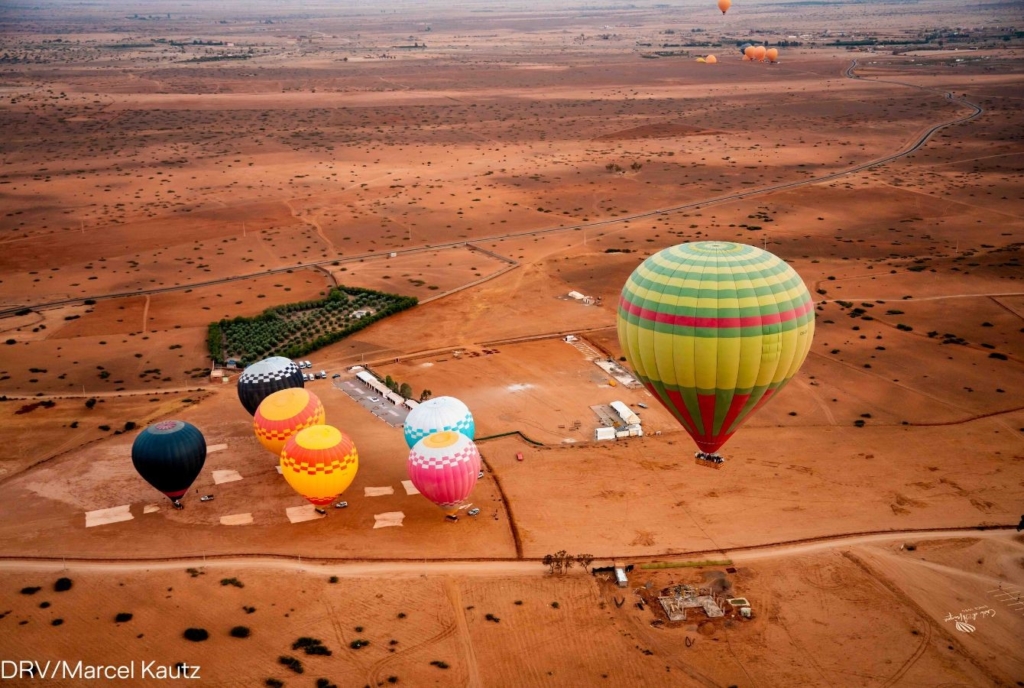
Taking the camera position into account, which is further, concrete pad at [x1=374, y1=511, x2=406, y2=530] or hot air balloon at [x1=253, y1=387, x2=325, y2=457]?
hot air balloon at [x1=253, y1=387, x2=325, y2=457]

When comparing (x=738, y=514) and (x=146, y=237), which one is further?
(x=146, y=237)

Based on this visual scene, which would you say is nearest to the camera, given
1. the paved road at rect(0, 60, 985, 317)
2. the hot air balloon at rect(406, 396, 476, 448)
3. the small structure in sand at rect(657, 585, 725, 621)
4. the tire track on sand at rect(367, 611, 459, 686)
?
the tire track on sand at rect(367, 611, 459, 686)

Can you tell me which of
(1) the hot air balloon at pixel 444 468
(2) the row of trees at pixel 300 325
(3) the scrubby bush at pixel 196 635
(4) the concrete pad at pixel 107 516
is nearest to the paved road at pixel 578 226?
(2) the row of trees at pixel 300 325

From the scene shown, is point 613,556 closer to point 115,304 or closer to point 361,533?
point 361,533

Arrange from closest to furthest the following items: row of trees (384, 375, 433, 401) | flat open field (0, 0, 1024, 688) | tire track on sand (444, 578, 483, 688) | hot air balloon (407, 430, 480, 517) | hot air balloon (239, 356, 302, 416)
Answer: tire track on sand (444, 578, 483, 688)
flat open field (0, 0, 1024, 688)
hot air balloon (407, 430, 480, 517)
hot air balloon (239, 356, 302, 416)
row of trees (384, 375, 433, 401)

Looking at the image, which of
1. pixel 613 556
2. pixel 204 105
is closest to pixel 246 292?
pixel 613 556

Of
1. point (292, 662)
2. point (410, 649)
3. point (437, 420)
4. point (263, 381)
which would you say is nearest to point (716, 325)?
point (437, 420)

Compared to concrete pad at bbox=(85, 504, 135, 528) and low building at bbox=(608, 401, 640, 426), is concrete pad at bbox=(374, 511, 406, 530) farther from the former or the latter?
low building at bbox=(608, 401, 640, 426)

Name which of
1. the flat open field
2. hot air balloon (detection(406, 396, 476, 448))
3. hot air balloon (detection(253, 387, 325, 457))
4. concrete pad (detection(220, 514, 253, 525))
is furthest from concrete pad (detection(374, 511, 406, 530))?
hot air balloon (detection(253, 387, 325, 457))
